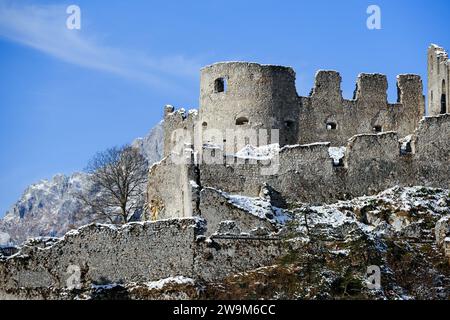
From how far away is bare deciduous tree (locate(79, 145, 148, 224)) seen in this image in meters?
62.5

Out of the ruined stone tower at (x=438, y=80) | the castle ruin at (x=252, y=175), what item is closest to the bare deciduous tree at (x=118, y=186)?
the castle ruin at (x=252, y=175)

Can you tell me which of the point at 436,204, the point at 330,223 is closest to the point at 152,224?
the point at 330,223

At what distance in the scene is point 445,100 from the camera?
5788cm

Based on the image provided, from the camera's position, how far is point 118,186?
2461 inches

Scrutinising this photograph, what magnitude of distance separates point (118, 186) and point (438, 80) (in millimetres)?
16343

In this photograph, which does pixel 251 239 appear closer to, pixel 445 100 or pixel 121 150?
pixel 445 100

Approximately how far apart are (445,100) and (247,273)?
747 inches

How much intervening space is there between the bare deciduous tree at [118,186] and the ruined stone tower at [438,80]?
14952mm

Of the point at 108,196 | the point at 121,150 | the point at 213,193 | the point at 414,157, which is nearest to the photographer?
the point at 213,193

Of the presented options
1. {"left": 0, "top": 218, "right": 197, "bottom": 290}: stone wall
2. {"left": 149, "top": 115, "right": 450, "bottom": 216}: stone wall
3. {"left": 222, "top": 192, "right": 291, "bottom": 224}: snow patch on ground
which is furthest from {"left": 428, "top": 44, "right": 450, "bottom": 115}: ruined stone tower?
{"left": 0, "top": 218, "right": 197, "bottom": 290}: stone wall

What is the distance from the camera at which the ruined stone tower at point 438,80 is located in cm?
5788

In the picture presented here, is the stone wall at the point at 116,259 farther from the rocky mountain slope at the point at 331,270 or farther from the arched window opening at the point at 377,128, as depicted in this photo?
the arched window opening at the point at 377,128

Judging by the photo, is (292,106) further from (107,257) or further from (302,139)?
(107,257)

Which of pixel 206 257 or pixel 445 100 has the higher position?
pixel 445 100
